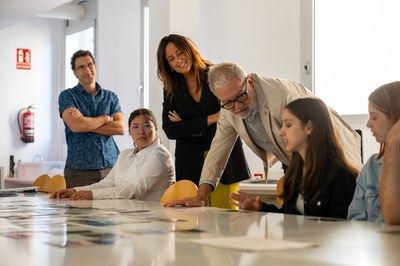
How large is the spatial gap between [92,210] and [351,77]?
10.9 feet

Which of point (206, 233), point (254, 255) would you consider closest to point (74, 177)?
point (206, 233)

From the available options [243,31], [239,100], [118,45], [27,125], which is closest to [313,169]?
[239,100]

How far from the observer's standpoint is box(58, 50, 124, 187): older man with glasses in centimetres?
428

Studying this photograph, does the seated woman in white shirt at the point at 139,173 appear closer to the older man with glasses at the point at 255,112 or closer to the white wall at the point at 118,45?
the older man with glasses at the point at 255,112

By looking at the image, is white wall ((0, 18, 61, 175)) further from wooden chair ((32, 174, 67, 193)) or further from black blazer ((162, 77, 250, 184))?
black blazer ((162, 77, 250, 184))

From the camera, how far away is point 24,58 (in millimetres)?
9305

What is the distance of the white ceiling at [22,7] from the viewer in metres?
7.05

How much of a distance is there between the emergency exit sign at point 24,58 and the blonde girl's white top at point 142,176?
585 cm

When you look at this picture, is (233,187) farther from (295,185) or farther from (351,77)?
(351,77)

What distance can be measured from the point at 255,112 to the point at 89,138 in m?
1.61

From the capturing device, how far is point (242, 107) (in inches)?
116

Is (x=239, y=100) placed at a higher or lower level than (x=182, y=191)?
higher

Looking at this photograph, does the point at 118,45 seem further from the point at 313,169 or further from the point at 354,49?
the point at 313,169

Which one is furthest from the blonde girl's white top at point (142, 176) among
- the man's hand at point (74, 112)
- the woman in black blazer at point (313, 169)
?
the woman in black blazer at point (313, 169)
